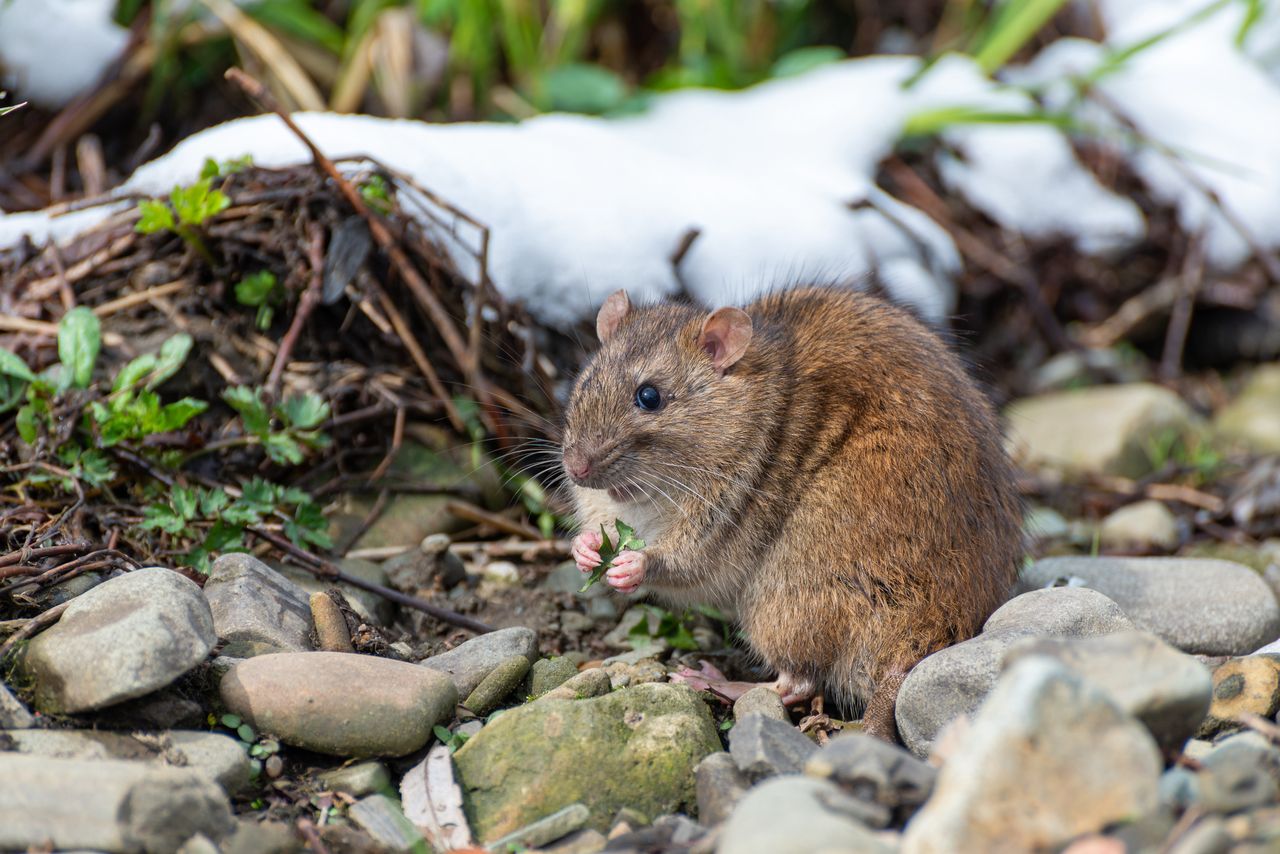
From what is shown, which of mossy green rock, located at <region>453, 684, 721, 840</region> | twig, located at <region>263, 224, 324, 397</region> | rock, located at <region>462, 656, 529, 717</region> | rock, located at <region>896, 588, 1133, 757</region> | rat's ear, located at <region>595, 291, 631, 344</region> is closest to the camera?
mossy green rock, located at <region>453, 684, 721, 840</region>

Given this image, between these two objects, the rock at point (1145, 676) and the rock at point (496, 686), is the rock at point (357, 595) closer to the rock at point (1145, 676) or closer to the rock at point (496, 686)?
the rock at point (496, 686)

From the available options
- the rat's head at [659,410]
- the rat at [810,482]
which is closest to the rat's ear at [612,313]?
the rat at [810,482]

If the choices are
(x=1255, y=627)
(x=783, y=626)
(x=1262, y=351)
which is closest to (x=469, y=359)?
(x=783, y=626)

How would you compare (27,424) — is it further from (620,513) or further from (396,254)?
(620,513)

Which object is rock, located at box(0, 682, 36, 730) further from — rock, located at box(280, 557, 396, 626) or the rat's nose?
the rat's nose

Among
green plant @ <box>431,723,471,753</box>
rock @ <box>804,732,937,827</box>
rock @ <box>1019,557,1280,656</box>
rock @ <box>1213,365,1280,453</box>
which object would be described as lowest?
rock @ <box>1213,365,1280,453</box>

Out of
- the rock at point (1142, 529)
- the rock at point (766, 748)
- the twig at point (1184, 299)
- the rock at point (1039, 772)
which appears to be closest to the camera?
the rock at point (1039, 772)

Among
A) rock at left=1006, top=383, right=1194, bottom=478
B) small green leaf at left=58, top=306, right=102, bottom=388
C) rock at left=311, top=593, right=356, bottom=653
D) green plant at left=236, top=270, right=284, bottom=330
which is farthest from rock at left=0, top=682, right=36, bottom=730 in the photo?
rock at left=1006, top=383, right=1194, bottom=478

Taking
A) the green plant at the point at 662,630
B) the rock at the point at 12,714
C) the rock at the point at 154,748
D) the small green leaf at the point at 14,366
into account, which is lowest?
the green plant at the point at 662,630
